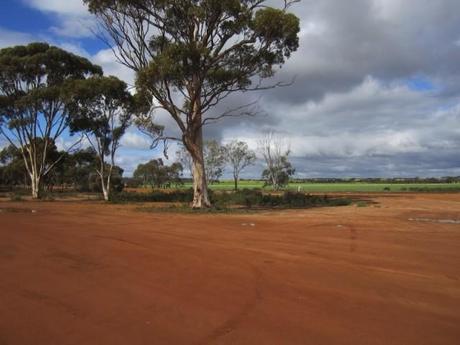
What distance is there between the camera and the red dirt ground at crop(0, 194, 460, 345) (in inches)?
214

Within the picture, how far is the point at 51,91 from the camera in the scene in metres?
41.4

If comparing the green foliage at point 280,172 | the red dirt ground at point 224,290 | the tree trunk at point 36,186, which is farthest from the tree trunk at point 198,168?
the green foliage at point 280,172

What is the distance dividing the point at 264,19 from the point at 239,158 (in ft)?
181

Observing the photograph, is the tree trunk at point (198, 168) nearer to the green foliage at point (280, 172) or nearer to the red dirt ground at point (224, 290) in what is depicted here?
the red dirt ground at point (224, 290)

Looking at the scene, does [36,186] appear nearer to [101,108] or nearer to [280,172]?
[101,108]

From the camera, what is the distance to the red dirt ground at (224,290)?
544cm

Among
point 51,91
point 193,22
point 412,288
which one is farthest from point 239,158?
point 412,288

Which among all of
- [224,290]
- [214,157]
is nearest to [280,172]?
[214,157]

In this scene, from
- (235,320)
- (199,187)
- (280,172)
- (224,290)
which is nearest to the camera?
(235,320)

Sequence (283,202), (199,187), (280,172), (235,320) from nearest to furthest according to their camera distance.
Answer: (235,320) < (199,187) < (283,202) < (280,172)

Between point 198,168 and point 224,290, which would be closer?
point 224,290

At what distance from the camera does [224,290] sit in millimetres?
7262

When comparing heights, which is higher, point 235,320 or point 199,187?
point 199,187

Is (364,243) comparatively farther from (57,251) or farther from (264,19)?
(264,19)
